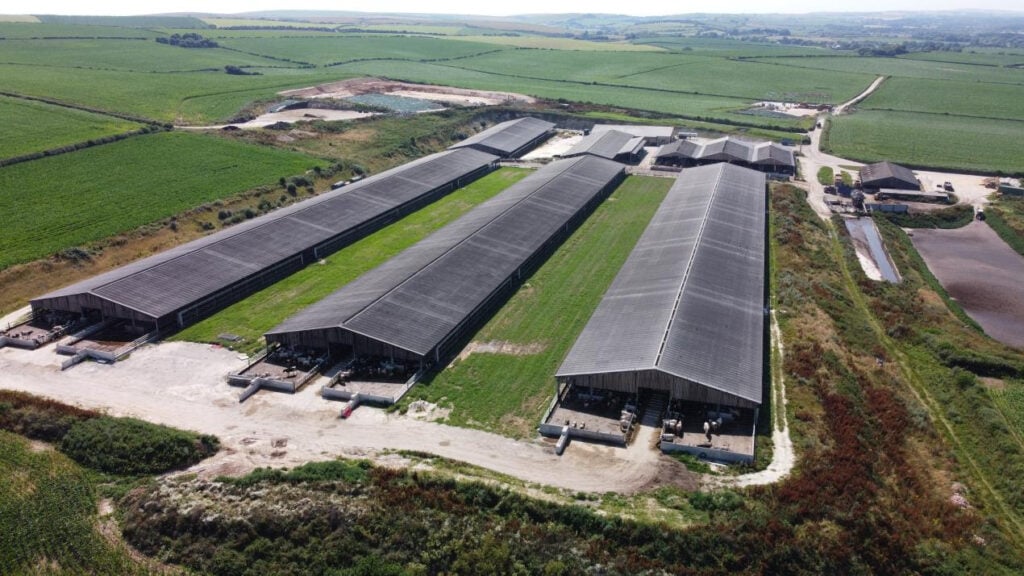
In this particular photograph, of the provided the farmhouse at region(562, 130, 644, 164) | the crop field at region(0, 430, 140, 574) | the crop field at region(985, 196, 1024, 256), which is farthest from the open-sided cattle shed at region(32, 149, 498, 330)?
the crop field at region(985, 196, 1024, 256)

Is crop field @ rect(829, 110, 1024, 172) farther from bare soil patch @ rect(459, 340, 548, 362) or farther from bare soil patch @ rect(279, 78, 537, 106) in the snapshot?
bare soil patch @ rect(459, 340, 548, 362)

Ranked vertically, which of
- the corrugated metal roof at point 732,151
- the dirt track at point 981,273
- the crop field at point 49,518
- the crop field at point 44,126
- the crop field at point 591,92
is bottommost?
the crop field at point 49,518

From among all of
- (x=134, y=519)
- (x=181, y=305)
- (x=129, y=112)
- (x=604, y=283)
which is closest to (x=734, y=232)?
(x=604, y=283)

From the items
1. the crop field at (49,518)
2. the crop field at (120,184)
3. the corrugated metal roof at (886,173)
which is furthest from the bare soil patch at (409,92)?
the crop field at (49,518)

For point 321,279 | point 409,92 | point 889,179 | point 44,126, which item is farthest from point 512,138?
point 44,126

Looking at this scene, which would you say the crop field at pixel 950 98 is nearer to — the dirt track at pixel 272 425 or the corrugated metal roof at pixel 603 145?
the corrugated metal roof at pixel 603 145

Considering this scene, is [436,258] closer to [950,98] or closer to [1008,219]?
[1008,219]
